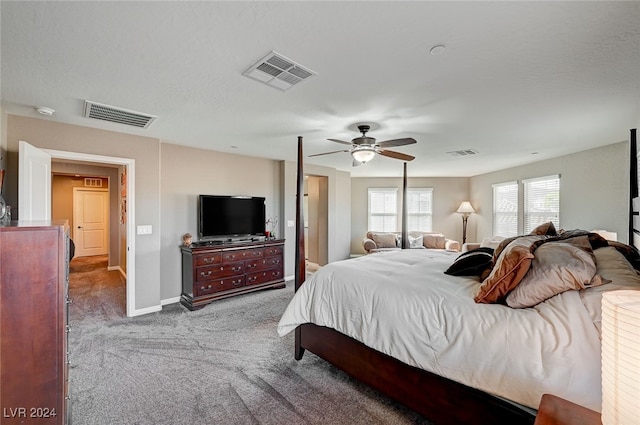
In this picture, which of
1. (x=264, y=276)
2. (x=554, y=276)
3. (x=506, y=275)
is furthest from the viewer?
(x=264, y=276)

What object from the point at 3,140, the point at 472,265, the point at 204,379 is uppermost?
the point at 3,140

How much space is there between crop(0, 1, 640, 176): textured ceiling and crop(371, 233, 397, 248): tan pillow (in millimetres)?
3935

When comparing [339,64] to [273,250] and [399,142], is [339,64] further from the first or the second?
[273,250]

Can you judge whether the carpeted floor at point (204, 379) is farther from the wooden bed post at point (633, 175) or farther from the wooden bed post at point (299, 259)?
the wooden bed post at point (633, 175)

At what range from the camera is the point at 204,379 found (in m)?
2.36

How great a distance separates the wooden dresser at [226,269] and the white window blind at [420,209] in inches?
180

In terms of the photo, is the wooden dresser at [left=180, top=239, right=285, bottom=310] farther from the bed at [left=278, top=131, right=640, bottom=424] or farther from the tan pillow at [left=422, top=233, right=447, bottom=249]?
the tan pillow at [left=422, top=233, right=447, bottom=249]

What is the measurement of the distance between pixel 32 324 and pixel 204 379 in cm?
145

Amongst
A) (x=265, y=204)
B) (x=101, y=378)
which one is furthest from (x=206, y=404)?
(x=265, y=204)

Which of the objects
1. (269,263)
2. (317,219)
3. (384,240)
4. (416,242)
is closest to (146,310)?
(269,263)

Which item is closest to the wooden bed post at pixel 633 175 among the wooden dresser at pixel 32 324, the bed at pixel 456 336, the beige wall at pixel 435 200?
the bed at pixel 456 336

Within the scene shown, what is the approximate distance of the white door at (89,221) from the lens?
26.0 ft

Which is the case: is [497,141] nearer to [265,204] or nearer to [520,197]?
[520,197]

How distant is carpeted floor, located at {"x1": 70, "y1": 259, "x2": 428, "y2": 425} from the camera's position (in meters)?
1.95
